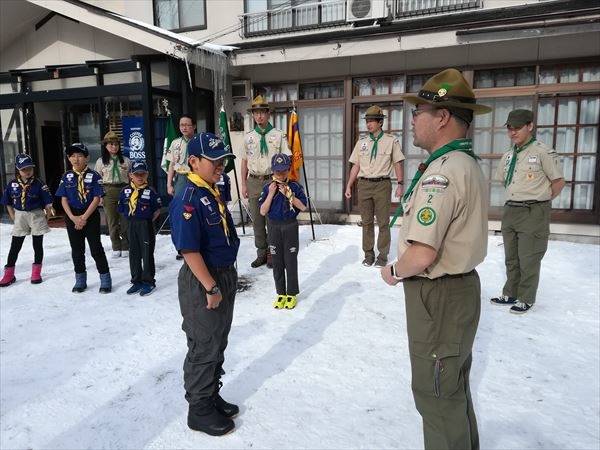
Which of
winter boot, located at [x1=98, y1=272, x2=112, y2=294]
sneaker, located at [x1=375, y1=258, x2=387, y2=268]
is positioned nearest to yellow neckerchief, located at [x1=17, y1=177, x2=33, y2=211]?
winter boot, located at [x1=98, y1=272, x2=112, y2=294]

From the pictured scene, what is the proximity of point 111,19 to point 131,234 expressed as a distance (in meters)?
5.33

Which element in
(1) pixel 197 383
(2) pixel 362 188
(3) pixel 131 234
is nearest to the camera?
(1) pixel 197 383

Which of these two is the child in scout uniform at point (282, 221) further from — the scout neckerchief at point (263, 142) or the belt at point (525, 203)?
the belt at point (525, 203)

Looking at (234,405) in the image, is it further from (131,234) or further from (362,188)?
(362,188)

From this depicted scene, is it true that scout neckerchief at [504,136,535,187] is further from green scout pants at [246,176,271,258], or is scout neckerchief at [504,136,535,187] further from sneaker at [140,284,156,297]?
sneaker at [140,284,156,297]

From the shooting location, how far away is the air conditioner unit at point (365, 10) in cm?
796

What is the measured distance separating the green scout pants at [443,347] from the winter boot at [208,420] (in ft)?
4.07

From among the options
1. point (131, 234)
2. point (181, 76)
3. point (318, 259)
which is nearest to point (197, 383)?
point (131, 234)

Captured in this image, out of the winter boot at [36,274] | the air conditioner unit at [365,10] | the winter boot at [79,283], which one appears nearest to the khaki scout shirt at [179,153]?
the winter boot at [79,283]

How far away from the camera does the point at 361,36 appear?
7.48 m

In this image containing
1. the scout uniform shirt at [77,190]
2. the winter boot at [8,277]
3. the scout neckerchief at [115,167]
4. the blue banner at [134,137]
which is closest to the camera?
the scout uniform shirt at [77,190]

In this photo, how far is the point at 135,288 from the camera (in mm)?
5164

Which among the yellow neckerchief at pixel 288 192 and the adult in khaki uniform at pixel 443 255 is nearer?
the adult in khaki uniform at pixel 443 255

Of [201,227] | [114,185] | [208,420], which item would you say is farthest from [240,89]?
[208,420]
